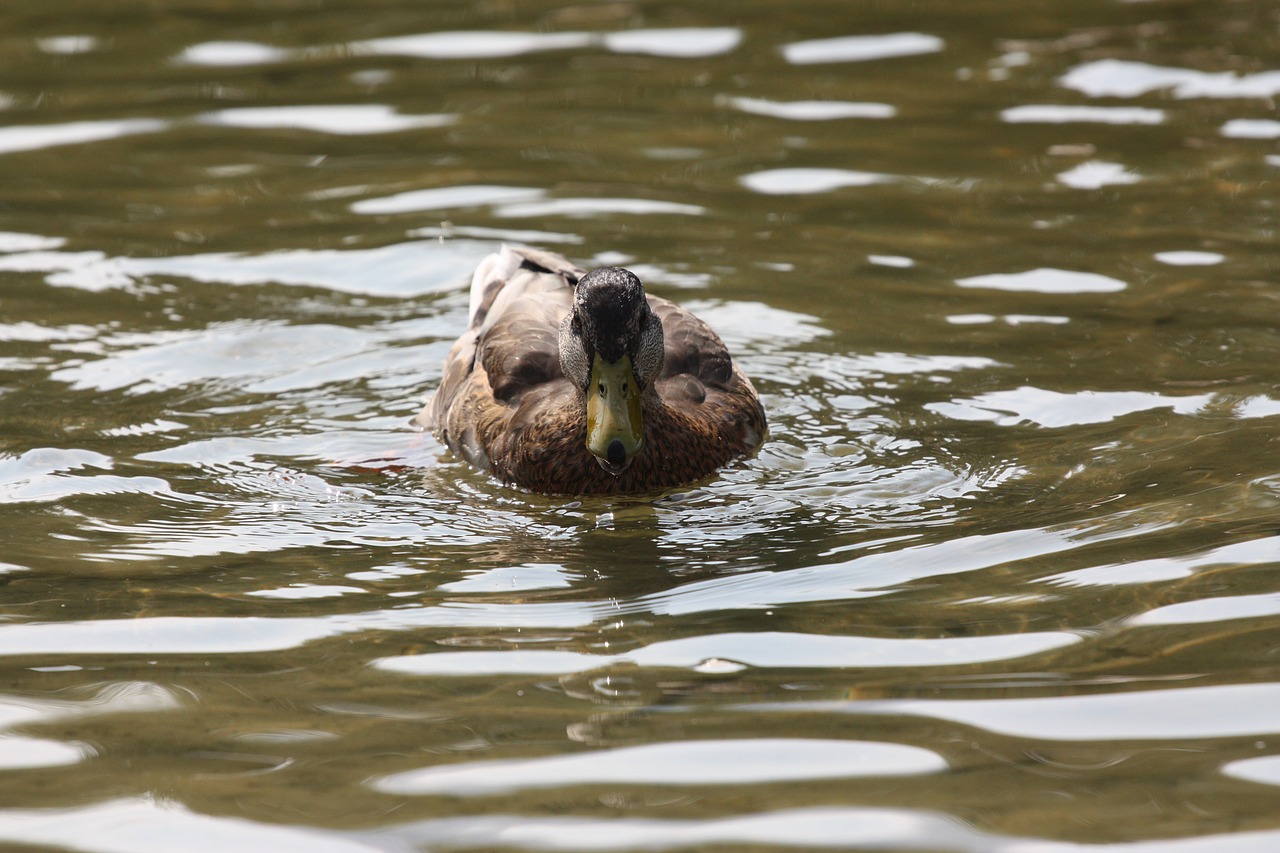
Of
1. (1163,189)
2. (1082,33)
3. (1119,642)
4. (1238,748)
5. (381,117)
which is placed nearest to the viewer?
(1238,748)

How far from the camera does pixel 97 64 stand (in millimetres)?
13320

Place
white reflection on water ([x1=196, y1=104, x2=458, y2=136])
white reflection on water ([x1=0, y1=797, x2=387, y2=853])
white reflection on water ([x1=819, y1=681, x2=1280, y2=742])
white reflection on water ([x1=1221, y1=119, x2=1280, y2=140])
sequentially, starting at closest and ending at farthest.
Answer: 1. white reflection on water ([x1=0, y1=797, x2=387, y2=853])
2. white reflection on water ([x1=819, y1=681, x2=1280, y2=742])
3. white reflection on water ([x1=1221, y1=119, x2=1280, y2=140])
4. white reflection on water ([x1=196, y1=104, x2=458, y2=136])

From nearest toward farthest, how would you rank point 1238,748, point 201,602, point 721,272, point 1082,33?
1. point 1238,748
2. point 201,602
3. point 721,272
4. point 1082,33

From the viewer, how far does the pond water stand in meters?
4.26

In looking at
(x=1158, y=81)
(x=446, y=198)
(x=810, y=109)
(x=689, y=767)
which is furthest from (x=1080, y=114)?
(x=689, y=767)

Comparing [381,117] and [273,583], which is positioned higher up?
[381,117]

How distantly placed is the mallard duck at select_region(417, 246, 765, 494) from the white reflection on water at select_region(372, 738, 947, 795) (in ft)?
7.65

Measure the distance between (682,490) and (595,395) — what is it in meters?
0.65

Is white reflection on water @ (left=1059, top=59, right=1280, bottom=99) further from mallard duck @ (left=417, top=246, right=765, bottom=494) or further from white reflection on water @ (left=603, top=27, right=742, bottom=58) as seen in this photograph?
mallard duck @ (left=417, top=246, right=765, bottom=494)

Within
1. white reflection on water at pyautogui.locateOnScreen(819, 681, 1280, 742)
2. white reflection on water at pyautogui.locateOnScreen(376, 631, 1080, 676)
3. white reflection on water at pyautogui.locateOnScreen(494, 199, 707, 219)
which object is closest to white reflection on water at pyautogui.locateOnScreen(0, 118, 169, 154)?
white reflection on water at pyautogui.locateOnScreen(494, 199, 707, 219)

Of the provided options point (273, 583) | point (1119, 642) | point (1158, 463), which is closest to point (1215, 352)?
point (1158, 463)

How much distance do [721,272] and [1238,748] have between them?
548 cm

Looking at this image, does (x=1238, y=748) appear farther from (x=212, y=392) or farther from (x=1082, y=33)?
(x=1082, y=33)

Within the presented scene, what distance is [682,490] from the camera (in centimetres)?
716
